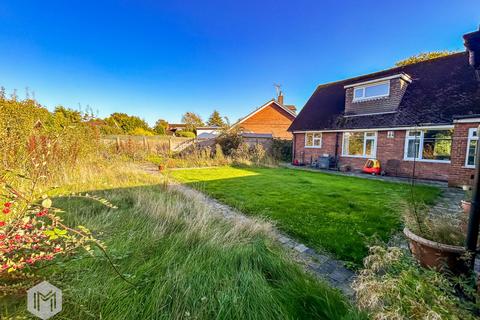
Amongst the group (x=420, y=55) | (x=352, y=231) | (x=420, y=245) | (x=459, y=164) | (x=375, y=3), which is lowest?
(x=352, y=231)

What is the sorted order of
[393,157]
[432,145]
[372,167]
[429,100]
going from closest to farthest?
[432,145] → [429,100] → [393,157] → [372,167]

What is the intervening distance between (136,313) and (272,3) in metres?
10.6

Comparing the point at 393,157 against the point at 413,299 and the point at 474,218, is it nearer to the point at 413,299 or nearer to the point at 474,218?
the point at 474,218

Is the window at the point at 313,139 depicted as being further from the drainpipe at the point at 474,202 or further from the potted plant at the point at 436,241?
the drainpipe at the point at 474,202

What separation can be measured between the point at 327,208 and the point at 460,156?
6.96 meters

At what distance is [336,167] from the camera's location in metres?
12.9

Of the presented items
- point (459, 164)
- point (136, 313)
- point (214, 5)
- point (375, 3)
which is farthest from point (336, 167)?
point (136, 313)

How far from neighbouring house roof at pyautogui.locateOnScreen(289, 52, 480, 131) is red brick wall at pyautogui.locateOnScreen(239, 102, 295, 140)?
8285mm

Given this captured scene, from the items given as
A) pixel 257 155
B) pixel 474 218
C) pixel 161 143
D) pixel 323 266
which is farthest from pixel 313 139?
pixel 161 143

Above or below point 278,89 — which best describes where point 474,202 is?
below

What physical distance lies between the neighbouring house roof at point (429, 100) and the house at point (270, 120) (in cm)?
828

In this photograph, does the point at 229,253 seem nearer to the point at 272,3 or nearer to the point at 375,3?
the point at 272,3

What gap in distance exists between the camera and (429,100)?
33.5ft

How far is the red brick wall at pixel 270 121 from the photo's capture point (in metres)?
22.3
